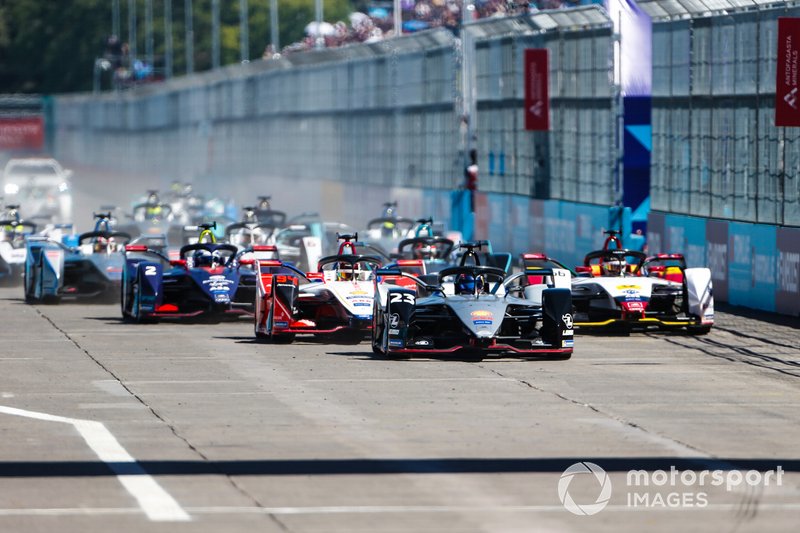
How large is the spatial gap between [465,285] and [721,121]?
423 inches

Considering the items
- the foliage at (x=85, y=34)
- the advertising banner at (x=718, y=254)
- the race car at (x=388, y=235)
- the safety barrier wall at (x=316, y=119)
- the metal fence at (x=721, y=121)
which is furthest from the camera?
the foliage at (x=85, y=34)

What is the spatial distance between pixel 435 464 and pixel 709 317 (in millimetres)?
10491

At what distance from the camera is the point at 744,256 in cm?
2631

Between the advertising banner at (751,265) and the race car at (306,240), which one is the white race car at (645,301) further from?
the race car at (306,240)

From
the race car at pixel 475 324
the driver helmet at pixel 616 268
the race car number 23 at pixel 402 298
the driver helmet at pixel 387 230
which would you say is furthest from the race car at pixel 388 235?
the race car number 23 at pixel 402 298

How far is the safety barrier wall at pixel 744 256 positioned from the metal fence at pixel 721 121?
1.67ft

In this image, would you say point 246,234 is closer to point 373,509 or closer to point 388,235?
point 388,235

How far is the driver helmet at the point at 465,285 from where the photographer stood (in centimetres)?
1947

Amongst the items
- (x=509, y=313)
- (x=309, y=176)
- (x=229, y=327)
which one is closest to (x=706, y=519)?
(x=509, y=313)

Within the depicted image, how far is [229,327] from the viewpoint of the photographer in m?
23.4

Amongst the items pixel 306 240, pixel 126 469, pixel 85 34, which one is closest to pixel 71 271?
pixel 306 240

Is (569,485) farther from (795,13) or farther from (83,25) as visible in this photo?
(83,25)

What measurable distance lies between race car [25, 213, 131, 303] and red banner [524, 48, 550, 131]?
12.0 meters

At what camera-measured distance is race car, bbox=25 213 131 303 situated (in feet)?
89.9
